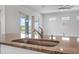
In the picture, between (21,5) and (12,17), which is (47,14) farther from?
(12,17)

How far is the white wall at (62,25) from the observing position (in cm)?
116

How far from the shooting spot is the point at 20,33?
1282mm

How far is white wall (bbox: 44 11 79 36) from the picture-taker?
1163mm

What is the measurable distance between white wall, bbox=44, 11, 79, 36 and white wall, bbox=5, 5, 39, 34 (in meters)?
0.20

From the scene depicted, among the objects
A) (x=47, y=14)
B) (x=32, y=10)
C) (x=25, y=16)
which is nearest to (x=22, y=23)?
(x=25, y=16)

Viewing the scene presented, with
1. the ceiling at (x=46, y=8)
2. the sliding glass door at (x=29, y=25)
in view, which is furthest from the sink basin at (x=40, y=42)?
the ceiling at (x=46, y=8)

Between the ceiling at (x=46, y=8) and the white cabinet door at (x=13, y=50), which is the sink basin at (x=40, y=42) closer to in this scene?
the white cabinet door at (x=13, y=50)

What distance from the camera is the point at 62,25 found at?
121 centimetres

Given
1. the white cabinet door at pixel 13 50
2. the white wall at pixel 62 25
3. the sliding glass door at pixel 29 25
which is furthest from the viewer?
the sliding glass door at pixel 29 25

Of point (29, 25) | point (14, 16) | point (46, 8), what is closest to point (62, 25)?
point (46, 8)

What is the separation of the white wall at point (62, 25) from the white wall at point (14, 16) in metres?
0.20

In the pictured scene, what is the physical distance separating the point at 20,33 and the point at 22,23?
0.13 meters

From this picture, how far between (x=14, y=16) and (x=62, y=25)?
0.61 metres

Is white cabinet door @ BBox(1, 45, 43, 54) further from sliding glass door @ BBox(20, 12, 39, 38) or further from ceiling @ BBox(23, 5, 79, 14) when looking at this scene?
ceiling @ BBox(23, 5, 79, 14)
